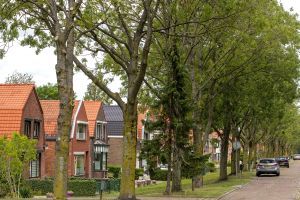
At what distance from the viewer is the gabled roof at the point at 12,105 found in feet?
125

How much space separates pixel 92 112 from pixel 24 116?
15171mm

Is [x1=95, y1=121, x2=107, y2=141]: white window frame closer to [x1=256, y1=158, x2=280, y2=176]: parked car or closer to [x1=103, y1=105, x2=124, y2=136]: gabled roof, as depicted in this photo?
[x1=103, y1=105, x2=124, y2=136]: gabled roof

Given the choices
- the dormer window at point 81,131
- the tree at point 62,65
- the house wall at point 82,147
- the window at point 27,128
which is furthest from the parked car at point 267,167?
the tree at point 62,65

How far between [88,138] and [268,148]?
50732 mm

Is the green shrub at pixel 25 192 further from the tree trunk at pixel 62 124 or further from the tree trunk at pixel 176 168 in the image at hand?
the tree trunk at pixel 62 124

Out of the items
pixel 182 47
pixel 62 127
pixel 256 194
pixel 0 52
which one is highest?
pixel 182 47

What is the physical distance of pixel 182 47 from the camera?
28.9 meters

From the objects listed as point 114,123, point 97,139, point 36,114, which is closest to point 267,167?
point 97,139

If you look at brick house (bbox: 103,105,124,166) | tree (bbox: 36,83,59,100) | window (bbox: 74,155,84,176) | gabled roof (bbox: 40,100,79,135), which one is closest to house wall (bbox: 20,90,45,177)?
gabled roof (bbox: 40,100,79,135)

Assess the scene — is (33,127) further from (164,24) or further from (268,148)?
(268,148)

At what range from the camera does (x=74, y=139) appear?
157 feet

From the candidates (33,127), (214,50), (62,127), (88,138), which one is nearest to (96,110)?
(88,138)

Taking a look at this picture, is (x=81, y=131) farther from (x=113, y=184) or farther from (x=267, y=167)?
(x=267, y=167)

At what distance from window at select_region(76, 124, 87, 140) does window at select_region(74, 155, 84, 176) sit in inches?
65.3
